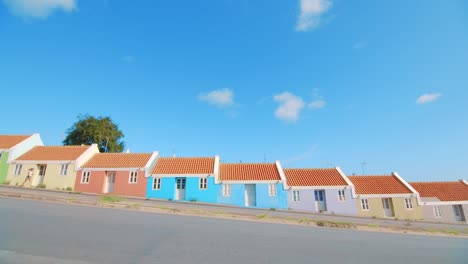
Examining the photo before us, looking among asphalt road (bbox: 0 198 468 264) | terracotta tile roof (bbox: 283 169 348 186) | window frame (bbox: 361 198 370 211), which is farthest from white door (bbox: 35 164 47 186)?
window frame (bbox: 361 198 370 211)

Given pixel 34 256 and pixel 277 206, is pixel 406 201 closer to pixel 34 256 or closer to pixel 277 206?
pixel 277 206

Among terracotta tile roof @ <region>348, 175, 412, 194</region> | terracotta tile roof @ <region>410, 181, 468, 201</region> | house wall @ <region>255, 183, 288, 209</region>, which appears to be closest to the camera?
house wall @ <region>255, 183, 288, 209</region>

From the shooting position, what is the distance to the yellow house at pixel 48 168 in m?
27.2

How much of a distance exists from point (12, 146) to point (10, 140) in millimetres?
2434

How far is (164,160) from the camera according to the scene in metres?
30.7

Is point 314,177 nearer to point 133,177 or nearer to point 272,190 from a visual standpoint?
point 272,190

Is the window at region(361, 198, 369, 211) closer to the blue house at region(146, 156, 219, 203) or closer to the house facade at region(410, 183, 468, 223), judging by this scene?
the house facade at region(410, 183, 468, 223)

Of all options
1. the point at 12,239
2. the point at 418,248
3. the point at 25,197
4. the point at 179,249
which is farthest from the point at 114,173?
the point at 418,248

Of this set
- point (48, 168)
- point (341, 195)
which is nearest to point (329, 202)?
point (341, 195)

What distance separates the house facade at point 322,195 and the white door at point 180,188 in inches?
471

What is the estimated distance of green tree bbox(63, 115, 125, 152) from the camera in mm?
42331

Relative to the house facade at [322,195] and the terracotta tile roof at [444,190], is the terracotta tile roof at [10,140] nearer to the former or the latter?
the house facade at [322,195]

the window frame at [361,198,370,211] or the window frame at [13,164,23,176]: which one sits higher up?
Answer: the window frame at [13,164,23,176]

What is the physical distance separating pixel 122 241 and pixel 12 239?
8.31 feet
